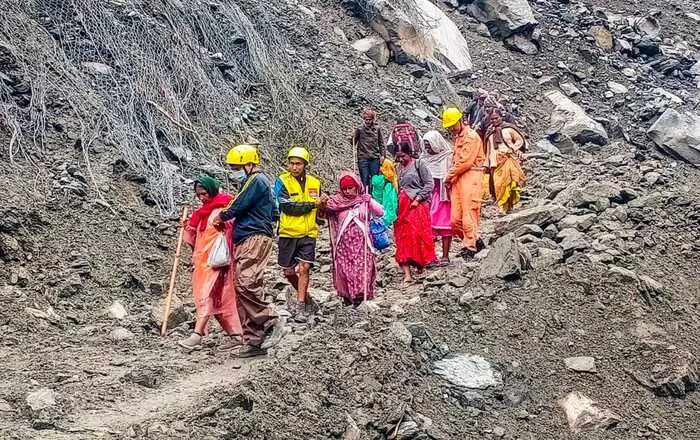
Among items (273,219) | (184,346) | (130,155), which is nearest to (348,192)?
(273,219)

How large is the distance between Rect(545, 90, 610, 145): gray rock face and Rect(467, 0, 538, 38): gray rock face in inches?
90.6

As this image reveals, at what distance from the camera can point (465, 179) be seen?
294 inches

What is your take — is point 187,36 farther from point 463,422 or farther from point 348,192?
point 463,422

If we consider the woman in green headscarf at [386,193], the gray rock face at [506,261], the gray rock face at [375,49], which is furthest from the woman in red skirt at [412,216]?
the gray rock face at [375,49]

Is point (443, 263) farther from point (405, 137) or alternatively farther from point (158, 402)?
point (158, 402)

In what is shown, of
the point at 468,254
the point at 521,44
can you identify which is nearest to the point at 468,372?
the point at 468,254

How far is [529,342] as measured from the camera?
575cm

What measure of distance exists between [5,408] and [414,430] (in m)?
2.13

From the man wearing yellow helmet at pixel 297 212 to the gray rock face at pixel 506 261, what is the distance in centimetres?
148

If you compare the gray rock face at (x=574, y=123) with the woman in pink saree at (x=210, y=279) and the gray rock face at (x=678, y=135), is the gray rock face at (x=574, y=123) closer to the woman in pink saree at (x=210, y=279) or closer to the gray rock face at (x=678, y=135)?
the gray rock face at (x=678, y=135)

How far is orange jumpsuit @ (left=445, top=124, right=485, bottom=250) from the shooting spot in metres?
7.35

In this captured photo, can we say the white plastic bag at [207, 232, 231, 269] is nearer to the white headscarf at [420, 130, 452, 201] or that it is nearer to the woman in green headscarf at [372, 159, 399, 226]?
the white headscarf at [420, 130, 452, 201]

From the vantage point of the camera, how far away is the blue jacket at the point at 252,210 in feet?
17.3

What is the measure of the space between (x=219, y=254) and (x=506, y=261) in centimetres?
243
